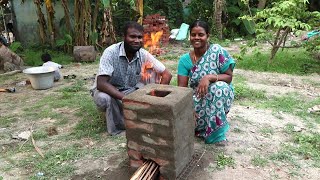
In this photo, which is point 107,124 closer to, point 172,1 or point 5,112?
point 5,112

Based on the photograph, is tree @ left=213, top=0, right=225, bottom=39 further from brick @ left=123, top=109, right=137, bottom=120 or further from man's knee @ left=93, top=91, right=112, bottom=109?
brick @ left=123, top=109, right=137, bottom=120

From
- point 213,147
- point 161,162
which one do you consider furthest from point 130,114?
point 213,147

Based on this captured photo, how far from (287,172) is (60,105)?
341cm

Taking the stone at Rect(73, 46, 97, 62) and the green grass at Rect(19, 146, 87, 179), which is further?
the stone at Rect(73, 46, 97, 62)

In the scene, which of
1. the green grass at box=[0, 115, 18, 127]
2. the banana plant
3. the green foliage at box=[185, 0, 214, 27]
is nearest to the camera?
the green grass at box=[0, 115, 18, 127]

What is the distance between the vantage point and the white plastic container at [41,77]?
5625mm

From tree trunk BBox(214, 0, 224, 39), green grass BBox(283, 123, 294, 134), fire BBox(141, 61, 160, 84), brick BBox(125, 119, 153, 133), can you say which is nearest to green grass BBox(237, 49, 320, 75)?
green grass BBox(283, 123, 294, 134)

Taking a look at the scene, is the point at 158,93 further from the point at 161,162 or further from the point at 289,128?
the point at 289,128

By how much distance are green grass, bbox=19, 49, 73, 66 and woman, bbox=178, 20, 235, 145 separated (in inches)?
225

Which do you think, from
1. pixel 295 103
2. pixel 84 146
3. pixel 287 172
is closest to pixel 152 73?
pixel 84 146

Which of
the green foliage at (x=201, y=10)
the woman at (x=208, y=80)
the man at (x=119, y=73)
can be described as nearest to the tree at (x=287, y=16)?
the woman at (x=208, y=80)

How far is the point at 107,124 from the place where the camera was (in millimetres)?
3578

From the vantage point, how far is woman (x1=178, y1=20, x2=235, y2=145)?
3033mm

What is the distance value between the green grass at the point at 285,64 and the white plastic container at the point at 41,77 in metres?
4.11
